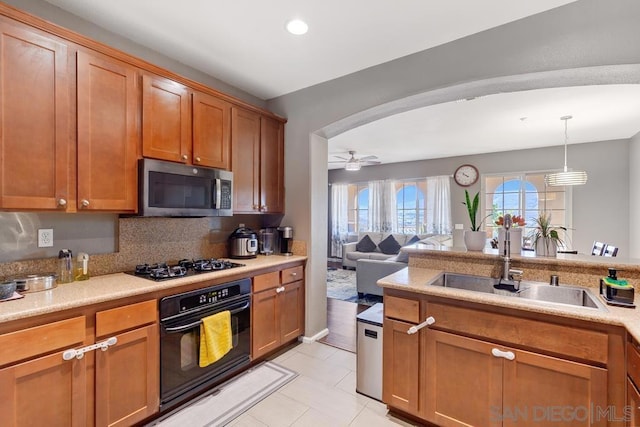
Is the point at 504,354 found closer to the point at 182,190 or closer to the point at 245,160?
the point at 182,190

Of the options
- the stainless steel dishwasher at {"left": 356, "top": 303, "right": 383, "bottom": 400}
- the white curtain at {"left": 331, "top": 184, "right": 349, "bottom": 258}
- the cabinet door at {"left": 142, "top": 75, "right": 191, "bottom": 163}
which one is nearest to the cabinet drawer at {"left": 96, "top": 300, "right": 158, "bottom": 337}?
the cabinet door at {"left": 142, "top": 75, "right": 191, "bottom": 163}

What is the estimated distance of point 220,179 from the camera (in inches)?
99.7

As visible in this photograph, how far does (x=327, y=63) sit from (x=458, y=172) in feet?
16.1

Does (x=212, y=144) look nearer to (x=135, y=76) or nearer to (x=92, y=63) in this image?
(x=135, y=76)

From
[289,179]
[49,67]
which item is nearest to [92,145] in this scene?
[49,67]

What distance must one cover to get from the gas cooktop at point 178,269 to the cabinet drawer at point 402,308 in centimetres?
124

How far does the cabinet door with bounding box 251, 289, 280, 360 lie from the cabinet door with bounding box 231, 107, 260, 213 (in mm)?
852

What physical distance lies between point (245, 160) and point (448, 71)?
191cm

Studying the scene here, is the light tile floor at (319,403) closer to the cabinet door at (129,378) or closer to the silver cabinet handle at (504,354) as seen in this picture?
the cabinet door at (129,378)

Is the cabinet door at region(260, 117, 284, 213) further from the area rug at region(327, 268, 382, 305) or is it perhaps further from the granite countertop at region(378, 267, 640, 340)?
the area rug at region(327, 268, 382, 305)

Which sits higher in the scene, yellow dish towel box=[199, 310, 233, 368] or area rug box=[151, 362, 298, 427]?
yellow dish towel box=[199, 310, 233, 368]

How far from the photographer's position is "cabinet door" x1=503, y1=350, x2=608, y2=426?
53.4 inches

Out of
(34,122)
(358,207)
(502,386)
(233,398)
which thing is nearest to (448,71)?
(502,386)

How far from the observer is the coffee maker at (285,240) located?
313 cm
